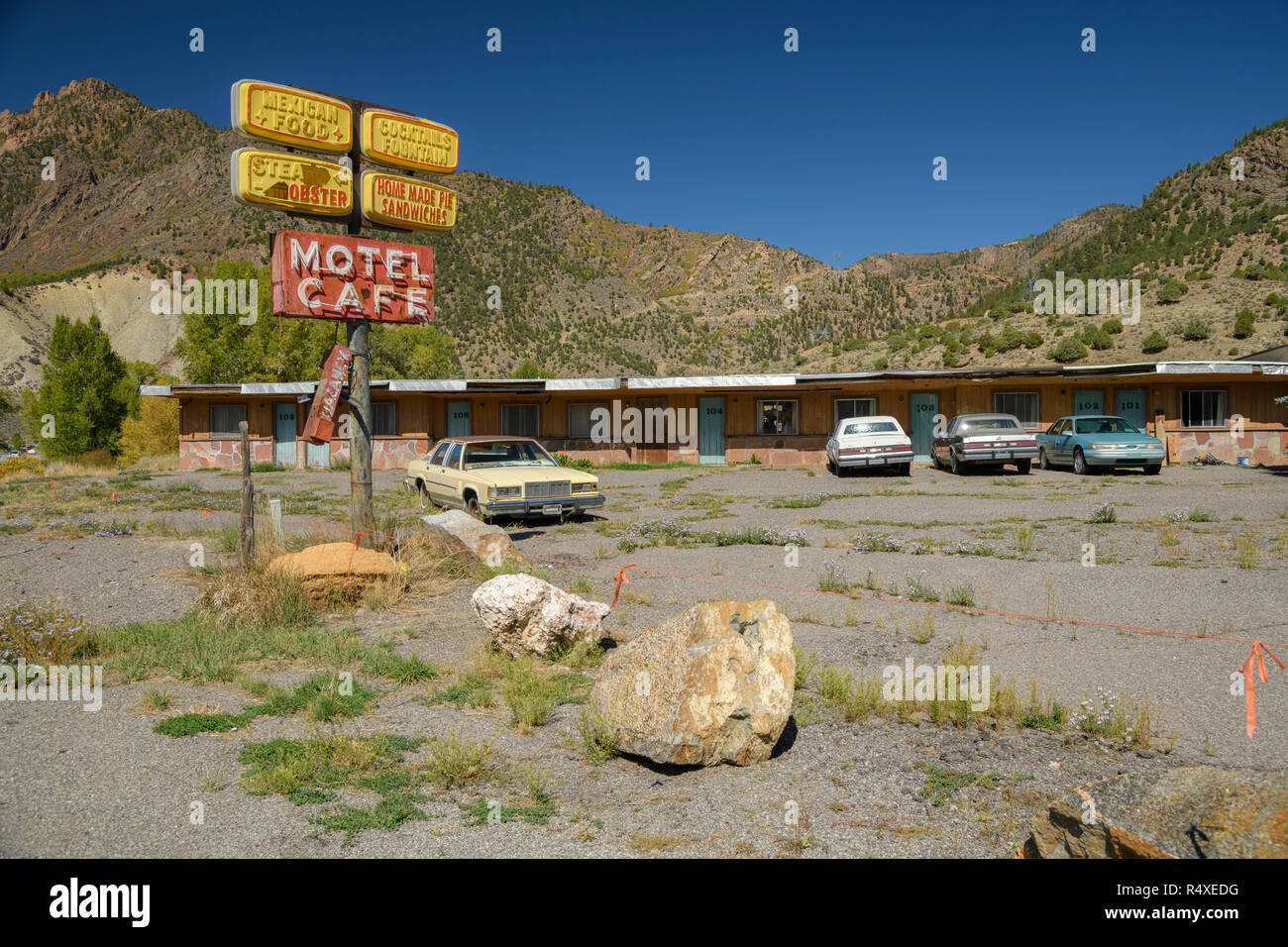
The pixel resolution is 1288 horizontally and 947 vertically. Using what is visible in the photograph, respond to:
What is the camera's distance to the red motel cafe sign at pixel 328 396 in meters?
9.41

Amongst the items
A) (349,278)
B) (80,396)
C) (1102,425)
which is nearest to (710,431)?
(1102,425)

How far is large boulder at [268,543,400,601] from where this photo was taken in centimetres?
811

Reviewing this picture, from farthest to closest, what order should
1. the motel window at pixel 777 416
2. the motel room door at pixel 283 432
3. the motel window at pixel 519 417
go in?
the motel room door at pixel 283 432
the motel window at pixel 519 417
the motel window at pixel 777 416

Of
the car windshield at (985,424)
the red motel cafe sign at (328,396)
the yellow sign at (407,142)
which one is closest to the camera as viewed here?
the red motel cafe sign at (328,396)

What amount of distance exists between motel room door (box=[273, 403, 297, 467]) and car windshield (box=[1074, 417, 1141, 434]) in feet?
89.4

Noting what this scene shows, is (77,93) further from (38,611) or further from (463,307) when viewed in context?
(38,611)

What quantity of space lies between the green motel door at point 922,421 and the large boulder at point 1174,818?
2579 centimetres

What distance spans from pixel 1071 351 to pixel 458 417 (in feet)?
103

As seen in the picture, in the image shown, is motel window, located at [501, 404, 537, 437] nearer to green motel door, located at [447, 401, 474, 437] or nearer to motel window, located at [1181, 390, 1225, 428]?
green motel door, located at [447, 401, 474, 437]

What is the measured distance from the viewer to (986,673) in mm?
5523

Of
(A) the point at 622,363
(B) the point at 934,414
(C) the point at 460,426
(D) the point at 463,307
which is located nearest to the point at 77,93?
(D) the point at 463,307

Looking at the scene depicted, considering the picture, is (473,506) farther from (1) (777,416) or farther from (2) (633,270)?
(2) (633,270)

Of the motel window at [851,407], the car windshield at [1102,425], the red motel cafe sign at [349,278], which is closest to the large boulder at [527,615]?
the red motel cafe sign at [349,278]

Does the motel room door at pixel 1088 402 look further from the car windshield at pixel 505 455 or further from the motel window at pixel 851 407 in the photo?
the car windshield at pixel 505 455
